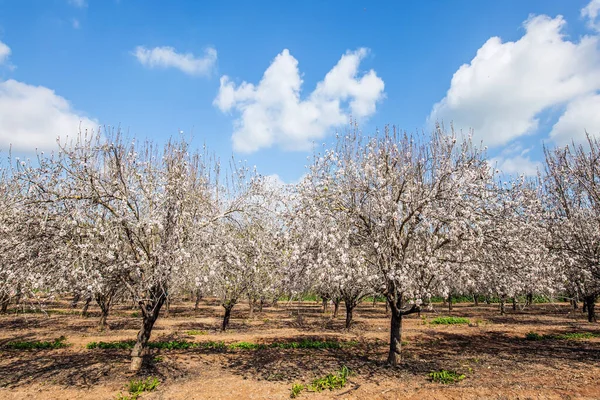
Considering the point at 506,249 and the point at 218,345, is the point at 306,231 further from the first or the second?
the point at 218,345

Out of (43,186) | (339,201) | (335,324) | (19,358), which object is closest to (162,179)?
(43,186)

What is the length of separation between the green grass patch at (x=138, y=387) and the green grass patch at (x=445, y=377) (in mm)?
8700

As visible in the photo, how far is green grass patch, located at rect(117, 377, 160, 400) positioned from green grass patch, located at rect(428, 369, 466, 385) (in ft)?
28.5

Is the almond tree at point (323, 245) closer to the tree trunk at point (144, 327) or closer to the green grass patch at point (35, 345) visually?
the tree trunk at point (144, 327)

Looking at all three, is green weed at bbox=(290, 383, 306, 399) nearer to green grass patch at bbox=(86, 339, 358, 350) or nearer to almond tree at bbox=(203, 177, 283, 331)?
almond tree at bbox=(203, 177, 283, 331)

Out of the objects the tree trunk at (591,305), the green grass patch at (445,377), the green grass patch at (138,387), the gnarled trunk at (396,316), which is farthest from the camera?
the tree trunk at (591,305)

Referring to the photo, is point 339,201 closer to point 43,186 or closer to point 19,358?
point 43,186

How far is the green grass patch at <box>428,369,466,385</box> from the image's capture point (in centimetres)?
1065

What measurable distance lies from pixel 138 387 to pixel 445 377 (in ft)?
31.0

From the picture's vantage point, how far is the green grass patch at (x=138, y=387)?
378 inches

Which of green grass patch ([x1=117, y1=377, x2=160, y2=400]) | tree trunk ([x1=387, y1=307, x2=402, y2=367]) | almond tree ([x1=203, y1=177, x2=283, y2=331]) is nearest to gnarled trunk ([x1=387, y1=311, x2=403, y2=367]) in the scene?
tree trunk ([x1=387, y1=307, x2=402, y2=367])

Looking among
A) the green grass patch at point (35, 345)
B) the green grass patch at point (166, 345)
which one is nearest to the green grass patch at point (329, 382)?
the green grass patch at point (166, 345)

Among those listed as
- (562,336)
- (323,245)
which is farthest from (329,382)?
(562,336)

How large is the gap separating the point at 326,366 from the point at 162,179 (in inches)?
358
